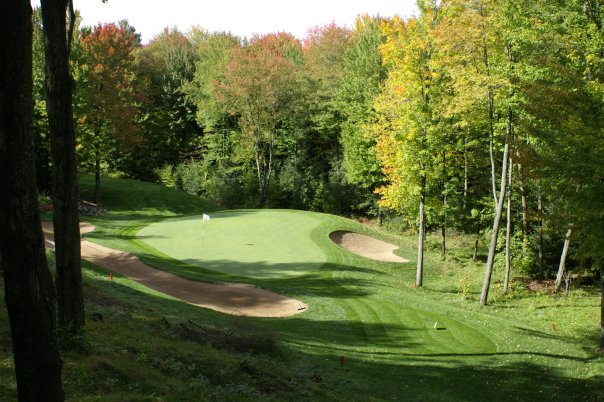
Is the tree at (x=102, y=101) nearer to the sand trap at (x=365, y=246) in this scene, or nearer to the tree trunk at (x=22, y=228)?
the sand trap at (x=365, y=246)

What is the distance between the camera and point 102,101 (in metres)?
40.7

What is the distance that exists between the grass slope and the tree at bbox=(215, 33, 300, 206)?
27.4m

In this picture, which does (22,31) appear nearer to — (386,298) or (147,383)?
(147,383)

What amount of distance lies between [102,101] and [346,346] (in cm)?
3405

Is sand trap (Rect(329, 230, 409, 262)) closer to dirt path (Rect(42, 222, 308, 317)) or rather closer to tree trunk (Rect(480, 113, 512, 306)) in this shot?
tree trunk (Rect(480, 113, 512, 306))

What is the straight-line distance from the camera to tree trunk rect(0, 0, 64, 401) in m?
4.87

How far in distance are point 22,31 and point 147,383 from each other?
19.3 feet

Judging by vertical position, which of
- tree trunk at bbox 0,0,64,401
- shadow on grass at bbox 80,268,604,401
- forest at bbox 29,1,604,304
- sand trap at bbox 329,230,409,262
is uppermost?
forest at bbox 29,1,604,304

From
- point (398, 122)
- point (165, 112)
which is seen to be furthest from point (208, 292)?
point (165, 112)

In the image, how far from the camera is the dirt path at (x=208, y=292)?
1909 cm

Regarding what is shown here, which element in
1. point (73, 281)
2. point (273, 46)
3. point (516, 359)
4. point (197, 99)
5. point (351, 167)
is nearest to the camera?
Result: point (73, 281)

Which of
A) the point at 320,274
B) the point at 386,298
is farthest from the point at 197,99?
the point at 386,298

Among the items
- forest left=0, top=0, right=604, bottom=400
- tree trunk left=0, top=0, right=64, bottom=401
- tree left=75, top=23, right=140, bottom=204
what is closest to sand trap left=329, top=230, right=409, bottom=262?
forest left=0, top=0, right=604, bottom=400

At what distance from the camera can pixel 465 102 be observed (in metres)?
21.0
